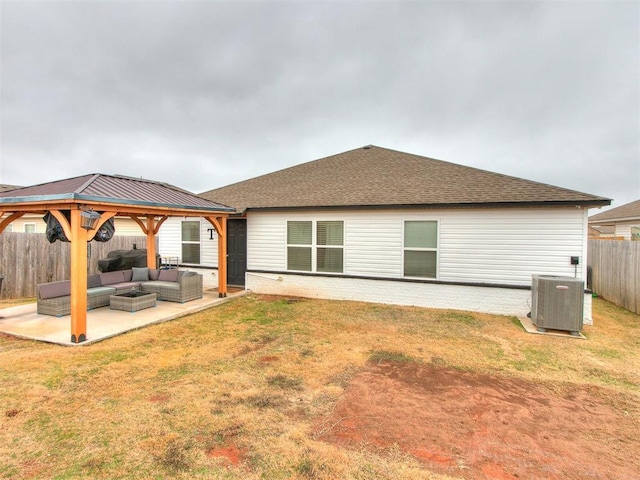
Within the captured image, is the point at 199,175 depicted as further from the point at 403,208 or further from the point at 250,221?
the point at 403,208

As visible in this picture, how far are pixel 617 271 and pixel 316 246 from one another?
9437 mm

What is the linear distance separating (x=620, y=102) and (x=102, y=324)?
922 inches

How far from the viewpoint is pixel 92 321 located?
262 inches

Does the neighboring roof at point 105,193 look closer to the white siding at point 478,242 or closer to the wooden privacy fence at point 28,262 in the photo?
the wooden privacy fence at point 28,262

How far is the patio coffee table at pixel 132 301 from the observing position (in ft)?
24.5

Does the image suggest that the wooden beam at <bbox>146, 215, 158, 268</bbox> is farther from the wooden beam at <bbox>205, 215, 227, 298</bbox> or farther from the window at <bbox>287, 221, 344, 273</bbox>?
the window at <bbox>287, 221, 344, 273</bbox>

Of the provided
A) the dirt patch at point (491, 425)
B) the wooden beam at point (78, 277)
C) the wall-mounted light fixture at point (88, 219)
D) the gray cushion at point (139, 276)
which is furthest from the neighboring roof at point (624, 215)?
the wooden beam at point (78, 277)

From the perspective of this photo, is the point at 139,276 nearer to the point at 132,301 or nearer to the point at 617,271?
the point at 132,301

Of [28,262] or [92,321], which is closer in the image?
[92,321]

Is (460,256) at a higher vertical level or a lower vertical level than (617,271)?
higher

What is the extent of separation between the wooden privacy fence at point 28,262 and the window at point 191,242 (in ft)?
10.1

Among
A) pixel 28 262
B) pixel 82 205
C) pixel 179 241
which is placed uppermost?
pixel 82 205

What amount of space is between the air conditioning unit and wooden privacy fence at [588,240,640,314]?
390 cm

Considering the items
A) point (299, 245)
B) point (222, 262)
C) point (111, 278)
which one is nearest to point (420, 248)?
point (299, 245)
